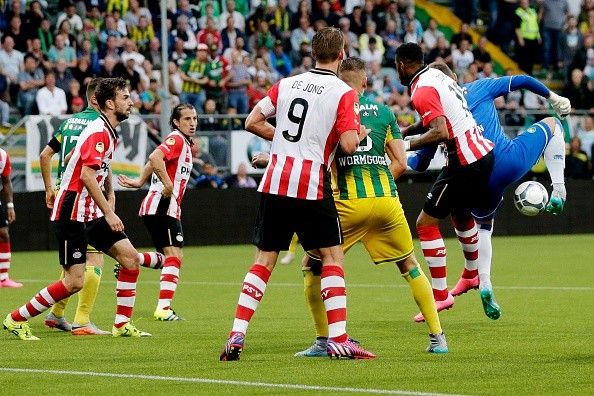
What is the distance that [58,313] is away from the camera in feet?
38.0

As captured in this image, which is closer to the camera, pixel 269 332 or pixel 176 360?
pixel 176 360

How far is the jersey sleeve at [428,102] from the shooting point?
10.6m

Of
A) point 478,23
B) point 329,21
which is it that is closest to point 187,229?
point 329,21

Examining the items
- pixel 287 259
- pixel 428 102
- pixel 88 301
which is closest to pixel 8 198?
pixel 287 259

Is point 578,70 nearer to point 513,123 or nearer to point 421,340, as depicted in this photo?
point 513,123

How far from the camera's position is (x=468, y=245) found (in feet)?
40.6

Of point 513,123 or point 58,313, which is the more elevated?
point 58,313

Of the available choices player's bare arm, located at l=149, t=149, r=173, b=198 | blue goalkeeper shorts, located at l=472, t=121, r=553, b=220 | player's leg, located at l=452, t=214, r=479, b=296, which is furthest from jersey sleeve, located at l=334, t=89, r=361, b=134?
player's bare arm, located at l=149, t=149, r=173, b=198

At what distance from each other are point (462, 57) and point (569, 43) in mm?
3272

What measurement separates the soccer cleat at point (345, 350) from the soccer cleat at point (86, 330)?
2820 mm

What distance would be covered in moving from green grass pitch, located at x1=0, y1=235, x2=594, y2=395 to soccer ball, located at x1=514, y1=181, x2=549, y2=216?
96cm

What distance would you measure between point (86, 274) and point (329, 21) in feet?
58.1

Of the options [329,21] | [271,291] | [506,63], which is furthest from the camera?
[506,63]

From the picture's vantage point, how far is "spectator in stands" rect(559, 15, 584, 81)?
30.7 metres
